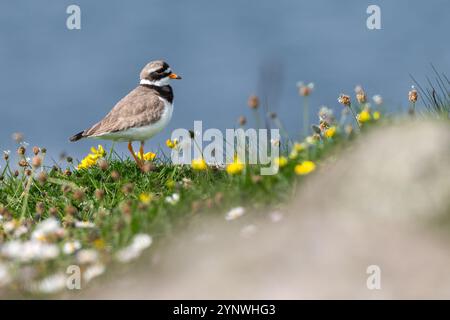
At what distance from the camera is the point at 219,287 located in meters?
5.51

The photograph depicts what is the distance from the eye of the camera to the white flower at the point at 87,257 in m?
6.63

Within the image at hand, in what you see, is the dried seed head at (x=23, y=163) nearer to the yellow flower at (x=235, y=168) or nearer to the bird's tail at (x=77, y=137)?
the bird's tail at (x=77, y=137)

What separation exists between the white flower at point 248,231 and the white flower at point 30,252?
180cm

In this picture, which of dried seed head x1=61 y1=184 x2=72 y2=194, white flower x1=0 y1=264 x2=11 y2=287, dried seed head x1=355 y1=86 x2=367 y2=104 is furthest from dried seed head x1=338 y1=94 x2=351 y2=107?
white flower x1=0 y1=264 x2=11 y2=287

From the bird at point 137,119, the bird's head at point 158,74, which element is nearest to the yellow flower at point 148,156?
the bird at point 137,119

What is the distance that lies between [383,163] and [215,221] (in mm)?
1587

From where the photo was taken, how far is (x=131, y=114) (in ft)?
36.8

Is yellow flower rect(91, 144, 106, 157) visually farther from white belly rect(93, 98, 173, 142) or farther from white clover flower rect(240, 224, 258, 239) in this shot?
white clover flower rect(240, 224, 258, 239)

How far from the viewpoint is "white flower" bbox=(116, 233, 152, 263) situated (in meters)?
6.31

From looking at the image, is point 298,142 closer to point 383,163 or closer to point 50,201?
point 383,163

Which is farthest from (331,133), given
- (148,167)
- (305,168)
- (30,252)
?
(30,252)

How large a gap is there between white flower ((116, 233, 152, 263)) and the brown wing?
4689mm
